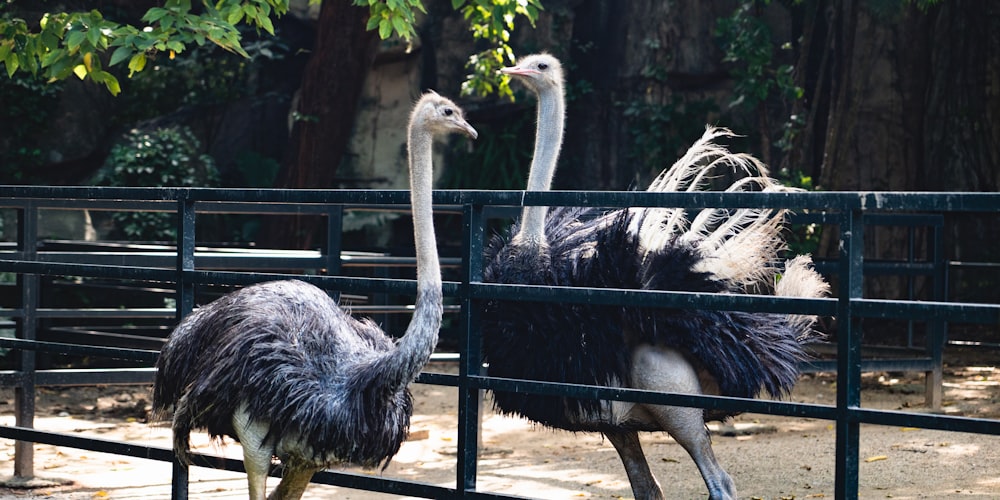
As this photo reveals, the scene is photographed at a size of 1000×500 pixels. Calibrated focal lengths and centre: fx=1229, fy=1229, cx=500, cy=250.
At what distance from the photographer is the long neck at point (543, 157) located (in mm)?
4746

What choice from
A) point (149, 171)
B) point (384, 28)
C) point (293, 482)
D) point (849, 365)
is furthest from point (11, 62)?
point (149, 171)

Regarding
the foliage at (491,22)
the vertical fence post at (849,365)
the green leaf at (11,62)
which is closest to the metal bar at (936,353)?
the foliage at (491,22)

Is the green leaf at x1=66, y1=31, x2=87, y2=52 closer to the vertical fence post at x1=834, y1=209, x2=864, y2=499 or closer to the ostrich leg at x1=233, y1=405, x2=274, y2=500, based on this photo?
the ostrich leg at x1=233, y1=405, x2=274, y2=500

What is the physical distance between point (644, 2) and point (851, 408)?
34.8ft

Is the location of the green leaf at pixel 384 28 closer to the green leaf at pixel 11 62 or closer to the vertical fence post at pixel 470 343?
the green leaf at pixel 11 62

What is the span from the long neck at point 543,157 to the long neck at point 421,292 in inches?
38.7

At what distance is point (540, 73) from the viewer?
552 centimetres

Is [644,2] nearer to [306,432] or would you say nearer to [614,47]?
[614,47]

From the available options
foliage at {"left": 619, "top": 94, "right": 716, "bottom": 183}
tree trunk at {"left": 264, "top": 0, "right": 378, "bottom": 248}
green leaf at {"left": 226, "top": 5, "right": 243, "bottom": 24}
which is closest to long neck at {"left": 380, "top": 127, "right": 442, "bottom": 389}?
green leaf at {"left": 226, "top": 5, "right": 243, "bottom": 24}

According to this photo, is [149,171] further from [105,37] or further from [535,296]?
[535,296]

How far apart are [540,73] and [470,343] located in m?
1.96

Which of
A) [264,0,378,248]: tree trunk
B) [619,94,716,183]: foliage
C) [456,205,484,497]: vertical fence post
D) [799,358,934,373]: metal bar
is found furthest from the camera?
[619,94,716,183]: foliage

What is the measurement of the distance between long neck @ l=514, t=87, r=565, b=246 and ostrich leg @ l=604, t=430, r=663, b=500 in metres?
0.83

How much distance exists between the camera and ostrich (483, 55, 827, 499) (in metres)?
4.34
